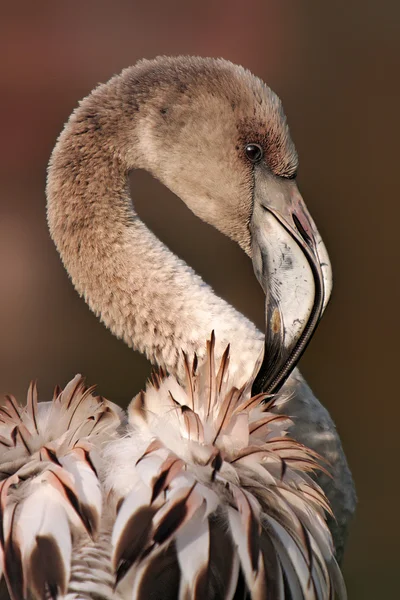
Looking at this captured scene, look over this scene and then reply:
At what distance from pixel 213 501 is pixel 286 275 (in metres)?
0.51

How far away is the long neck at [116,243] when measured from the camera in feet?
5.74

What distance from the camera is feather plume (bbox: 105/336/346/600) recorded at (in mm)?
1204

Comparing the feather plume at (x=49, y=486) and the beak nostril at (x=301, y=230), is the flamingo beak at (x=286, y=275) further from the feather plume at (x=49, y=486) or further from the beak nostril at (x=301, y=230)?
the feather plume at (x=49, y=486)

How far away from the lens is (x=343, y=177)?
4.29m

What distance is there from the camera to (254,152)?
5.81ft

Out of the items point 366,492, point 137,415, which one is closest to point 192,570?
point 137,415

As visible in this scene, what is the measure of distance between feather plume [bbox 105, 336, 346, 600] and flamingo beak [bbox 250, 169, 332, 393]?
111 millimetres

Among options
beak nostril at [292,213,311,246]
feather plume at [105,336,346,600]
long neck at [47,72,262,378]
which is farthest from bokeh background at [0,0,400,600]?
feather plume at [105,336,346,600]

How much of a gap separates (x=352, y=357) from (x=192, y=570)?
3.19 m

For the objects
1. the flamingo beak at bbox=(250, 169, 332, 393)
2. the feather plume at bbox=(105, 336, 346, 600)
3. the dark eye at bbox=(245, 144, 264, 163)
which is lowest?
the feather plume at bbox=(105, 336, 346, 600)

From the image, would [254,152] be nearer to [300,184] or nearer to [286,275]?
[286,275]

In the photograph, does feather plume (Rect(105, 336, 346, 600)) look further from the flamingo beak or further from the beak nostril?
the beak nostril

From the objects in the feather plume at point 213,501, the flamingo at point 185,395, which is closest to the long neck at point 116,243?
the flamingo at point 185,395

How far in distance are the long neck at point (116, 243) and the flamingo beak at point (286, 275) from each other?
12 centimetres
